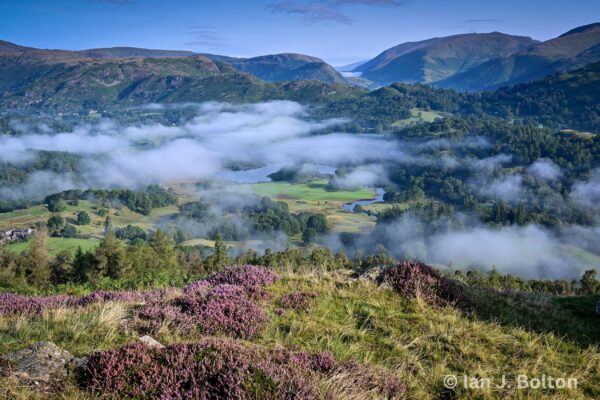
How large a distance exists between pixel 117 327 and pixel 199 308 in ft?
5.99

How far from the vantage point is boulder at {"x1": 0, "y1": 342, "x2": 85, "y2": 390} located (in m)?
5.73

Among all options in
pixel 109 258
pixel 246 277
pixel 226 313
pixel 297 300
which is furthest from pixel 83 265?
pixel 226 313

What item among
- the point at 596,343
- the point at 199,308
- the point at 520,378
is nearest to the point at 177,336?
the point at 199,308

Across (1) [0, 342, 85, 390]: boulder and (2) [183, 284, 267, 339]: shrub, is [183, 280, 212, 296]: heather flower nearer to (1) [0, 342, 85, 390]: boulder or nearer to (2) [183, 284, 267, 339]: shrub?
(2) [183, 284, 267, 339]: shrub

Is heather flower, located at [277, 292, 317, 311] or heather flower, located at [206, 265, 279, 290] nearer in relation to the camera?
heather flower, located at [277, 292, 317, 311]

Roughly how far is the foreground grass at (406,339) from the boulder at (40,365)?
52 cm

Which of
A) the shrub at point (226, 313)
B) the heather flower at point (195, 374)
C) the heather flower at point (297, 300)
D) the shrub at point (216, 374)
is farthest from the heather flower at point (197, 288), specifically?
the heather flower at point (195, 374)

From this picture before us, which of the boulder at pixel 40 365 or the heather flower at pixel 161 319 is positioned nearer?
the boulder at pixel 40 365

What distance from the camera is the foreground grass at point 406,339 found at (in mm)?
7152

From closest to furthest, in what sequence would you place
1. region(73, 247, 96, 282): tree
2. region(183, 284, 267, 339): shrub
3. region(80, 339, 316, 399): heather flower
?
region(80, 339, 316, 399): heather flower → region(183, 284, 267, 339): shrub → region(73, 247, 96, 282): tree

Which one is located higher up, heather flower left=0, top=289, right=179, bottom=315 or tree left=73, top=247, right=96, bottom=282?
heather flower left=0, top=289, right=179, bottom=315

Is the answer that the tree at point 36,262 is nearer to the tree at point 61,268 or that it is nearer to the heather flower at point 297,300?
the tree at point 61,268

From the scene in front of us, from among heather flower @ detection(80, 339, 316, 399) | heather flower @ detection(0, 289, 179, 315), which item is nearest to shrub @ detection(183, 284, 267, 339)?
heather flower @ detection(0, 289, 179, 315)

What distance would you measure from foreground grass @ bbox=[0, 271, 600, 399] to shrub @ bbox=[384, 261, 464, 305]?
639mm
